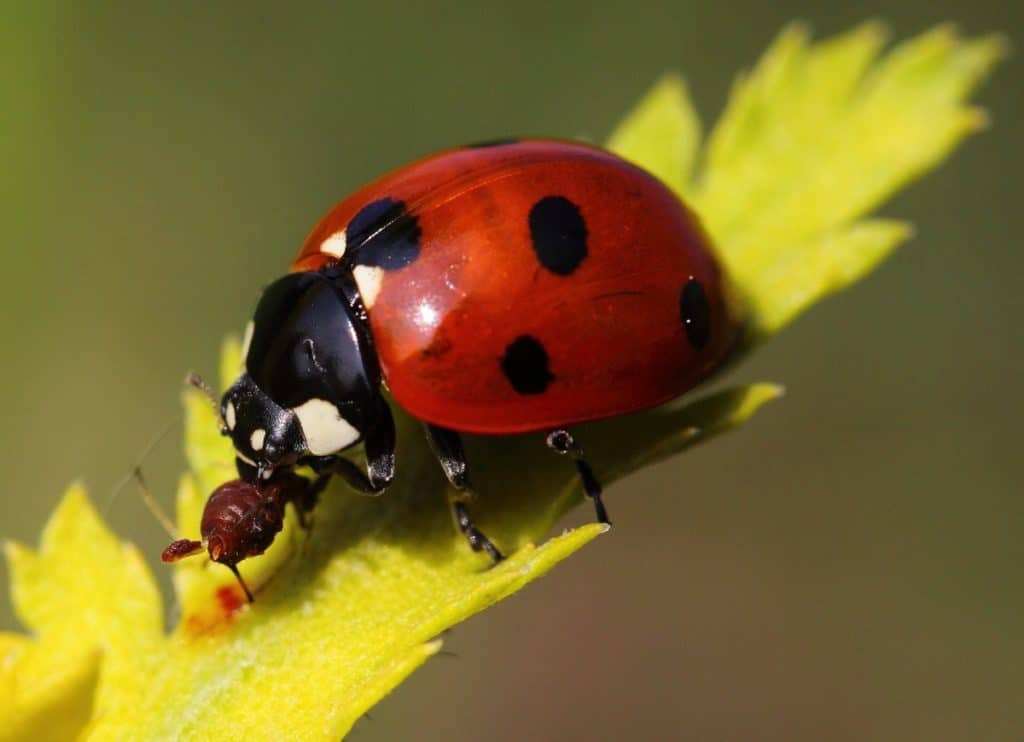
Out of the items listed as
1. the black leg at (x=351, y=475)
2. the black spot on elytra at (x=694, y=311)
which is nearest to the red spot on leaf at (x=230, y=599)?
the black leg at (x=351, y=475)

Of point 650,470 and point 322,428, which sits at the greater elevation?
point 322,428

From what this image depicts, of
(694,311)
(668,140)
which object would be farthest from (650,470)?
(694,311)

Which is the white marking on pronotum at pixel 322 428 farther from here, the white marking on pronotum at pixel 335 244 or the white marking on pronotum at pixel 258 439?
the white marking on pronotum at pixel 335 244

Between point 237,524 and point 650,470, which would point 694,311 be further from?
point 650,470

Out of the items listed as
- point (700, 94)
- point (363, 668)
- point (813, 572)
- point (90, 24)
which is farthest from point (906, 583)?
point (90, 24)

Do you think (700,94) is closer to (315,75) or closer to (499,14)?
(499,14)

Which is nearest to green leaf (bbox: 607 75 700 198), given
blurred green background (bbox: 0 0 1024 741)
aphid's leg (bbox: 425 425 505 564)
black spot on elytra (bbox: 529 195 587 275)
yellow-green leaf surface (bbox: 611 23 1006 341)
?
yellow-green leaf surface (bbox: 611 23 1006 341)
